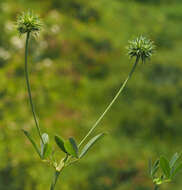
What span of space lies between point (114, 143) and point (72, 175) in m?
0.71

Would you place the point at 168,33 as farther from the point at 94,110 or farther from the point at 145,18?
the point at 94,110

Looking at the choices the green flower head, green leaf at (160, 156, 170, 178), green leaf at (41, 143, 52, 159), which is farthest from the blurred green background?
green leaf at (160, 156, 170, 178)

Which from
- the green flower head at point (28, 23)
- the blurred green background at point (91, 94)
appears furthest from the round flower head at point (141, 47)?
the blurred green background at point (91, 94)

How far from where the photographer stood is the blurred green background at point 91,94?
3.52 metres

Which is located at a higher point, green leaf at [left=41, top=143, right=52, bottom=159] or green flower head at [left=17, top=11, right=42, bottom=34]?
green flower head at [left=17, top=11, right=42, bottom=34]

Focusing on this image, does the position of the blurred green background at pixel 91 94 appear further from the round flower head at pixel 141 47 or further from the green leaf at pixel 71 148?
the green leaf at pixel 71 148

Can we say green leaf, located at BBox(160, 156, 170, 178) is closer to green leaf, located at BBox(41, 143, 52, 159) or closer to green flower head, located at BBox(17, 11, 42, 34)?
green leaf, located at BBox(41, 143, 52, 159)

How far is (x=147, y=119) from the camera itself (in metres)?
4.44

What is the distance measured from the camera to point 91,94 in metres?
4.89

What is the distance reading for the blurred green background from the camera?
11.5 feet

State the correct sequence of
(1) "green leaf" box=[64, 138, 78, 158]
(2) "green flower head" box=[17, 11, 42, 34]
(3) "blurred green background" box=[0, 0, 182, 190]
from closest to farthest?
1. (1) "green leaf" box=[64, 138, 78, 158]
2. (2) "green flower head" box=[17, 11, 42, 34]
3. (3) "blurred green background" box=[0, 0, 182, 190]

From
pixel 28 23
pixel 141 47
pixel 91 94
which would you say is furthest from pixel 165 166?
pixel 91 94

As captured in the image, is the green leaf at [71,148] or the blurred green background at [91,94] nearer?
the green leaf at [71,148]

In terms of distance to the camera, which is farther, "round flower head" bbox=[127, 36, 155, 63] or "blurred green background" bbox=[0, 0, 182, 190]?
"blurred green background" bbox=[0, 0, 182, 190]
